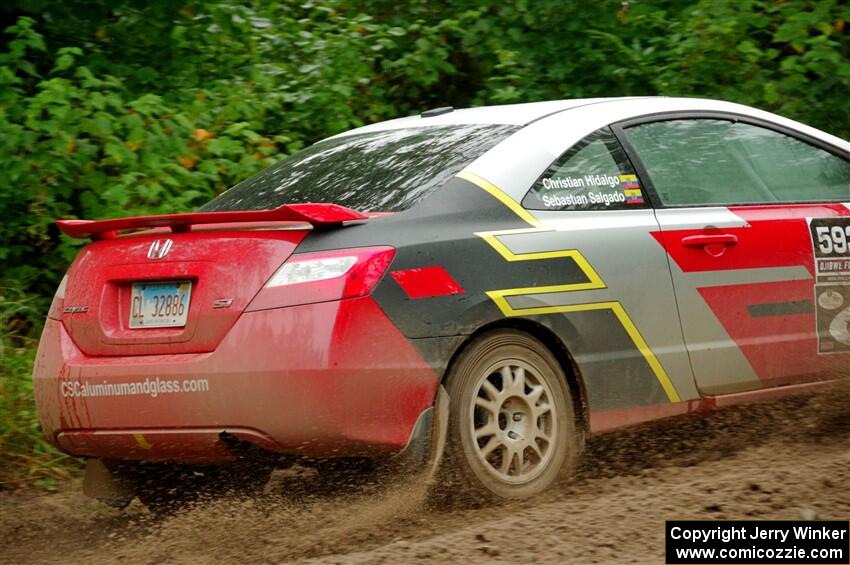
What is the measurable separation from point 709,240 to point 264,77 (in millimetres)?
4582

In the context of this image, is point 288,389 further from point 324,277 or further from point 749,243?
point 749,243

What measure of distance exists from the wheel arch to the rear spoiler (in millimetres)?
623

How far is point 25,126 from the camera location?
7.54 meters

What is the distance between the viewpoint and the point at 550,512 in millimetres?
4371

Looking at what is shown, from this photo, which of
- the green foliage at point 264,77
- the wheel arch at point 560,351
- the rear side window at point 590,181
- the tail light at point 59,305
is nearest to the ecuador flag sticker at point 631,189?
the rear side window at point 590,181

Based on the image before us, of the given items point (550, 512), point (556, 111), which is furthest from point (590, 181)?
point (550, 512)

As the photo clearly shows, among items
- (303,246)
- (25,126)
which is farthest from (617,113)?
(25,126)

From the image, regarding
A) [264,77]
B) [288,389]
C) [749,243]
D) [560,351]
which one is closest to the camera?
[288,389]

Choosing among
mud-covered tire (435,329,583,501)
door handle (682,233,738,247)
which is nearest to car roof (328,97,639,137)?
door handle (682,233,738,247)

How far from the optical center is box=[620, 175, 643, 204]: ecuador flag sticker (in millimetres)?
5199

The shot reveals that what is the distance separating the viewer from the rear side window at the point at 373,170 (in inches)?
190

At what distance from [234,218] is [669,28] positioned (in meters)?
6.23

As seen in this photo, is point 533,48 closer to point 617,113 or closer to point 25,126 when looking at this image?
point 25,126

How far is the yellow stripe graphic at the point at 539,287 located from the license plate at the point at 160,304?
3.39 feet
